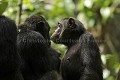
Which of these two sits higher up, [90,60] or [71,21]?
[71,21]

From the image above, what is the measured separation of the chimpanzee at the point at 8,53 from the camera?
515cm

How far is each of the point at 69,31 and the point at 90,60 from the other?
75 cm

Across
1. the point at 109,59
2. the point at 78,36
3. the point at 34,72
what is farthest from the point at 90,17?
the point at 34,72

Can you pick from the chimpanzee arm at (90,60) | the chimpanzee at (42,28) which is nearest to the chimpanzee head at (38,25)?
the chimpanzee at (42,28)

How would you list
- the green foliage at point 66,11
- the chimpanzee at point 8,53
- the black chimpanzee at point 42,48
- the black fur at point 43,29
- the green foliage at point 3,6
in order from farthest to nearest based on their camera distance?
the green foliage at point 66,11
the green foliage at point 3,6
the black fur at point 43,29
the black chimpanzee at point 42,48
the chimpanzee at point 8,53

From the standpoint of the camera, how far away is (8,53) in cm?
518

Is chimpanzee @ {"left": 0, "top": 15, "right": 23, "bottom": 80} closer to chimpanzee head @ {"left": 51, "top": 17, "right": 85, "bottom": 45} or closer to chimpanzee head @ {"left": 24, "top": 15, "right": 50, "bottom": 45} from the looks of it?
chimpanzee head @ {"left": 24, "top": 15, "right": 50, "bottom": 45}

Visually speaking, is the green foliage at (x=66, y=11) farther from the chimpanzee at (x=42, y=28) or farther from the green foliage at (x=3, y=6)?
Result: the chimpanzee at (x=42, y=28)

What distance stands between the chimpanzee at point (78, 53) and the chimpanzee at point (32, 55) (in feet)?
1.36

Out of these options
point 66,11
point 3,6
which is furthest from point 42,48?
point 66,11

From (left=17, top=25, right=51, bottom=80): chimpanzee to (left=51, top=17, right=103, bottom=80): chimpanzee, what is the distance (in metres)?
0.41

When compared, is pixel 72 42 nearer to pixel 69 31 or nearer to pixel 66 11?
pixel 69 31

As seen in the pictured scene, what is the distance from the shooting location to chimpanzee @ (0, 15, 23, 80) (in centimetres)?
515

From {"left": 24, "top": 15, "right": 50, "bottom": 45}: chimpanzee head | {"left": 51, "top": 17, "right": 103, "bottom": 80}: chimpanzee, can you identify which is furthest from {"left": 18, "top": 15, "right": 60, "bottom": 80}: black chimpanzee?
{"left": 51, "top": 17, "right": 103, "bottom": 80}: chimpanzee
